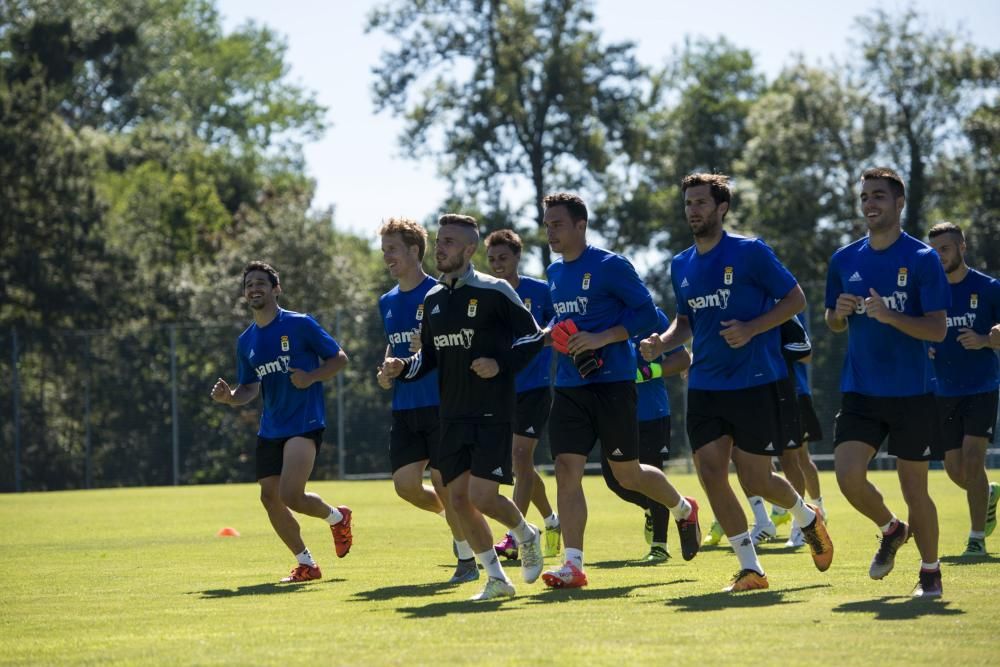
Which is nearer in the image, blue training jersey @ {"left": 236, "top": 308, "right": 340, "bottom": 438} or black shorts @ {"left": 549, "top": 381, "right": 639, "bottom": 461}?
black shorts @ {"left": 549, "top": 381, "right": 639, "bottom": 461}

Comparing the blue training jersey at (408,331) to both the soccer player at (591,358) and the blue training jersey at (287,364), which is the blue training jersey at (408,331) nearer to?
the blue training jersey at (287,364)

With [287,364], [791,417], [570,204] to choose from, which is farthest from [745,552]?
[287,364]

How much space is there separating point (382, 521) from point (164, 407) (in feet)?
55.6

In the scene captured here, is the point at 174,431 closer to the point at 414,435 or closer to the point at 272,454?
the point at 272,454

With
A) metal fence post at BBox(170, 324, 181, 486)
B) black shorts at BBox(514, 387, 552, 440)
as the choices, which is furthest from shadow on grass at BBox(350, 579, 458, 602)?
metal fence post at BBox(170, 324, 181, 486)

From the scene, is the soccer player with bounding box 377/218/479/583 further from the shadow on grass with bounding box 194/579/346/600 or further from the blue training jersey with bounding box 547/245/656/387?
the blue training jersey with bounding box 547/245/656/387

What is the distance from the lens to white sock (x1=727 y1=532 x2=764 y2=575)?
→ 8.52m

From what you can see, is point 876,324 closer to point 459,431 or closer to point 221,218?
point 459,431

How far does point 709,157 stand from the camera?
55406 mm

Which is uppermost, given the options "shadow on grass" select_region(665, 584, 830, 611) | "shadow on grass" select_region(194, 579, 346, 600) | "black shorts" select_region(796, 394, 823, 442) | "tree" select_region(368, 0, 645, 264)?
"tree" select_region(368, 0, 645, 264)

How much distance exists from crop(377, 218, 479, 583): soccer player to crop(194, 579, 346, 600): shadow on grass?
40.4 inches

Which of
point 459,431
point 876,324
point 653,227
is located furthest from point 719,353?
point 653,227

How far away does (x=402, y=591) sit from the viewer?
926 cm

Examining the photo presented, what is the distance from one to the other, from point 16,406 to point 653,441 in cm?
2379
